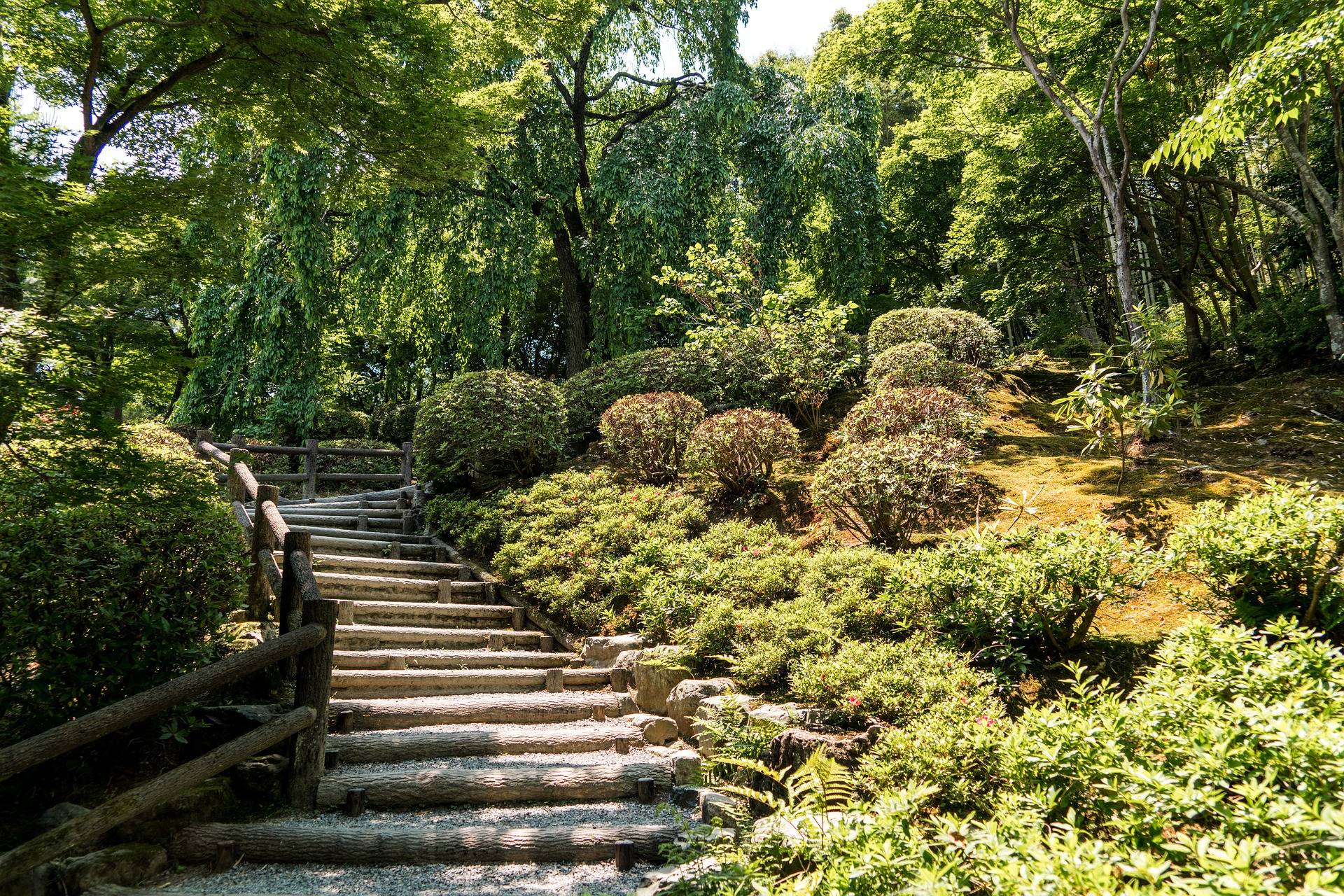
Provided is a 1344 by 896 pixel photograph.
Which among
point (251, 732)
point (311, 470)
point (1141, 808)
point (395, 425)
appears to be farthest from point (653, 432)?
point (395, 425)

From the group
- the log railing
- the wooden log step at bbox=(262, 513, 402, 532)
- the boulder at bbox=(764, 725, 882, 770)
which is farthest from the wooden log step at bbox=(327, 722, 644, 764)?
the log railing

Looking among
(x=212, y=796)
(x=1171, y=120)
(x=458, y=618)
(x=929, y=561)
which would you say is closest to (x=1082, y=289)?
(x=1171, y=120)

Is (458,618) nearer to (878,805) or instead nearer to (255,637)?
(255,637)

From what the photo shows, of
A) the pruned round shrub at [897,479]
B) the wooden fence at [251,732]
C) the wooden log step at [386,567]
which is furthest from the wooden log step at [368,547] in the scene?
the pruned round shrub at [897,479]

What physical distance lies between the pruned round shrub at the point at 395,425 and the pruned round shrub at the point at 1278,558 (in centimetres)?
1537

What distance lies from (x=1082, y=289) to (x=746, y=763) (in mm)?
14666

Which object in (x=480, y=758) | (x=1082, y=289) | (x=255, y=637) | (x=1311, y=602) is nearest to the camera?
(x=1311, y=602)

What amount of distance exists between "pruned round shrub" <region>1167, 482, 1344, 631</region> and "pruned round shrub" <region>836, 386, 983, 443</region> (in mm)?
3014

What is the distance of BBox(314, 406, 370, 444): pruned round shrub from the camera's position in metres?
15.5

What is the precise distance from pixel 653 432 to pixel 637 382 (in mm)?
1863

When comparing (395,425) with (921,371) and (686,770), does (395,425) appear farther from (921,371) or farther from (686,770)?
(686,770)

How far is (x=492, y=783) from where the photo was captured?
13.9 feet

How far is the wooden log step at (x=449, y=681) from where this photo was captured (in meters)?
5.23

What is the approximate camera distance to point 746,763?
9.82 feet
